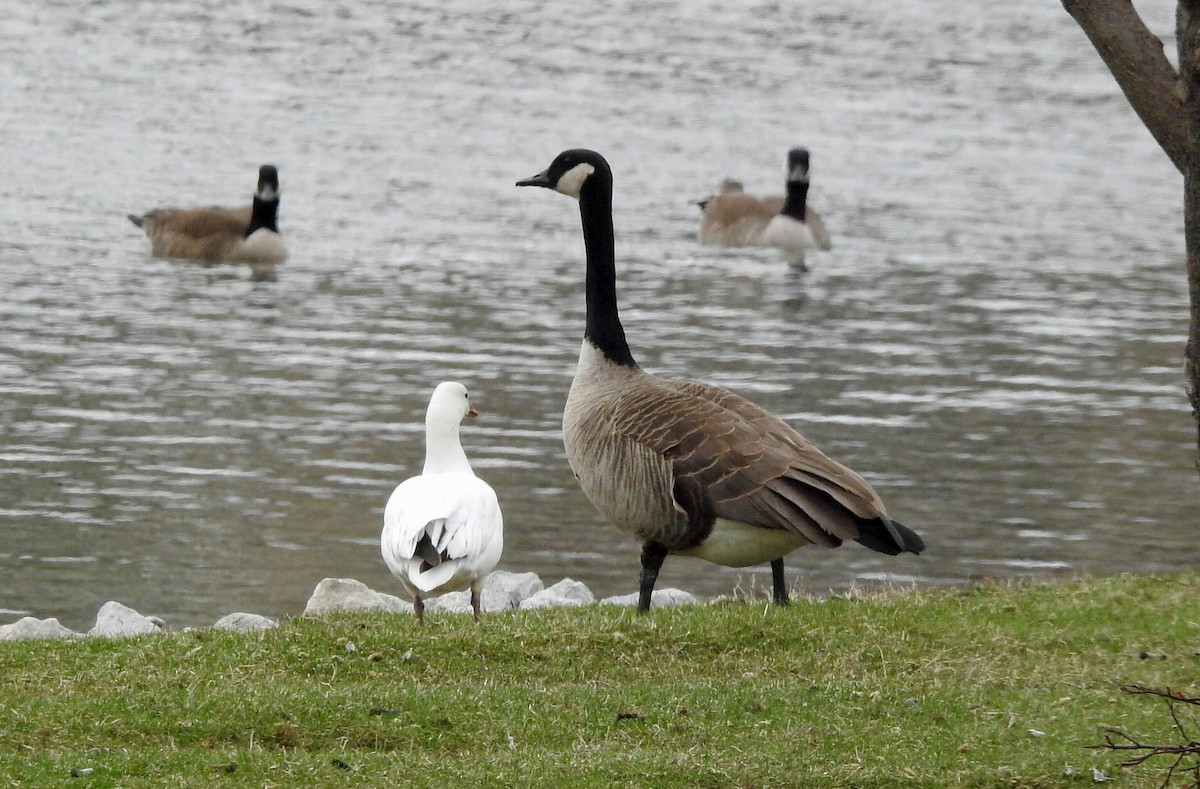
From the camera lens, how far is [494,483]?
15.6 metres

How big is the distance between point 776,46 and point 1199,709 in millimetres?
36031

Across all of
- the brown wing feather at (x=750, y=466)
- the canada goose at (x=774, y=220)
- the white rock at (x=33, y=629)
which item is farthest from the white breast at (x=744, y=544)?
the canada goose at (x=774, y=220)

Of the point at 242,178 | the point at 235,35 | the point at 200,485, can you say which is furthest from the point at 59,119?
the point at 200,485

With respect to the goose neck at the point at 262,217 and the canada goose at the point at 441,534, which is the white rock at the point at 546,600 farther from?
the goose neck at the point at 262,217

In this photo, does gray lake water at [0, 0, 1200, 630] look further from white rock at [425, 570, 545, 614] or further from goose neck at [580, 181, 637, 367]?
goose neck at [580, 181, 637, 367]

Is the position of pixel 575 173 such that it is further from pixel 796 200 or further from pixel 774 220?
pixel 774 220

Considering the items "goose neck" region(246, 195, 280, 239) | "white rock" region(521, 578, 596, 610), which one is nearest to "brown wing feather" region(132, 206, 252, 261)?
"goose neck" region(246, 195, 280, 239)

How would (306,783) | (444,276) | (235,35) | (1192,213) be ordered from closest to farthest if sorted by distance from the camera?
1. (1192,213)
2. (306,783)
3. (444,276)
4. (235,35)

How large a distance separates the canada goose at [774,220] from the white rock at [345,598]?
15.3 metres

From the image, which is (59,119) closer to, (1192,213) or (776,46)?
(776,46)

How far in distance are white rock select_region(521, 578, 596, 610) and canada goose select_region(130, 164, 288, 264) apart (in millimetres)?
13464

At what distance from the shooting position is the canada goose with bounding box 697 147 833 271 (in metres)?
26.6

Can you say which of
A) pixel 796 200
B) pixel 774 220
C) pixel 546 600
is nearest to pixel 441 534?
pixel 546 600

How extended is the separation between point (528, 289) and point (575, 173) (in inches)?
468
